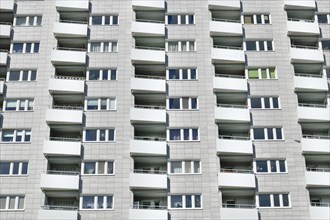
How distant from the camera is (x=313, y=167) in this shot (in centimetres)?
6312

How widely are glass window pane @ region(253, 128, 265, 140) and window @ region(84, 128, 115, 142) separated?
15.6 m

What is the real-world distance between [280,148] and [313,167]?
4564mm

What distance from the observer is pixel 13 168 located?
60.4m

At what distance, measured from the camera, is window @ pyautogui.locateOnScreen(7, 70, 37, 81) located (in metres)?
65.6

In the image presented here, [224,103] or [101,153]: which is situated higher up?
[224,103]

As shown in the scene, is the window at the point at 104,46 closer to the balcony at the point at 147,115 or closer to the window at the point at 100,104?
the window at the point at 100,104

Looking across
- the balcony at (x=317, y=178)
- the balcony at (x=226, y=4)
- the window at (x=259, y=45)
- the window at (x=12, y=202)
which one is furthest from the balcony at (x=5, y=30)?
the balcony at (x=317, y=178)

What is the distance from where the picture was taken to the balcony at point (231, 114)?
63219 mm

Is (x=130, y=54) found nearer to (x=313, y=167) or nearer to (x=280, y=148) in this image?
(x=280, y=148)

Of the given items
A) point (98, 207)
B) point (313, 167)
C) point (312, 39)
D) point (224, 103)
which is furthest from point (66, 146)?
point (312, 39)

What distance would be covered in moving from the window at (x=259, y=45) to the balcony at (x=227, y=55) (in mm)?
1561

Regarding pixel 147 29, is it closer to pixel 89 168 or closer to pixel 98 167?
pixel 98 167

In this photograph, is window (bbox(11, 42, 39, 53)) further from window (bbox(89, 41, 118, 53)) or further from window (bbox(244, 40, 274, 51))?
window (bbox(244, 40, 274, 51))

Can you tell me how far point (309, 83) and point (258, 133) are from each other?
8.74m
